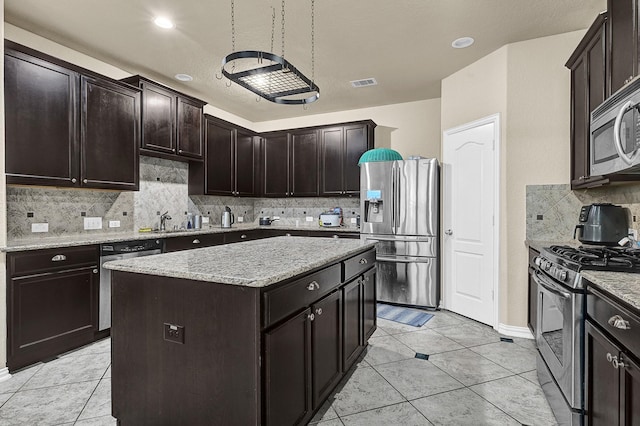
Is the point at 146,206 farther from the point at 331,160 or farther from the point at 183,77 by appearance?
the point at 331,160

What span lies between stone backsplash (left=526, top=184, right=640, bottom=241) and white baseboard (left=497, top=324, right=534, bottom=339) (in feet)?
2.91

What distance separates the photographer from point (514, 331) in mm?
3195

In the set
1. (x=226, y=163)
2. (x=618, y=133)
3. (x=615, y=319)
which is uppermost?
(x=226, y=163)

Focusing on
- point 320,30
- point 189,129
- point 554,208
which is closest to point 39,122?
point 189,129

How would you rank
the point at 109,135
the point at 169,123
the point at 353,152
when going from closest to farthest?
the point at 109,135
the point at 169,123
the point at 353,152

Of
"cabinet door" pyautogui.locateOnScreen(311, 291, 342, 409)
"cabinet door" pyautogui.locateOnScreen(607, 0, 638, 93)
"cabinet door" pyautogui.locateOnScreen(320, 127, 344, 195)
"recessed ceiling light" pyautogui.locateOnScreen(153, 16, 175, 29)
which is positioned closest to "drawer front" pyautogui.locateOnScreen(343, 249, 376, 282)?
"cabinet door" pyautogui.locateOnScreen(311, 291, 342, 409)

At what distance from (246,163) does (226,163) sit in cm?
51

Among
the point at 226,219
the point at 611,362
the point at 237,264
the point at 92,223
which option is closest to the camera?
the point at 611,362

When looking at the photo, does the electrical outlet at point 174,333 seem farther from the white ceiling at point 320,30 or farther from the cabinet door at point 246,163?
the cabinet door at point 246,163

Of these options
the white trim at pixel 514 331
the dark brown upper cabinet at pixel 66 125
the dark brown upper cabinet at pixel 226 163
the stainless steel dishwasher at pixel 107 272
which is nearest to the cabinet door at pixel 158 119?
the dark brown upper cabinet at pixel 66 125

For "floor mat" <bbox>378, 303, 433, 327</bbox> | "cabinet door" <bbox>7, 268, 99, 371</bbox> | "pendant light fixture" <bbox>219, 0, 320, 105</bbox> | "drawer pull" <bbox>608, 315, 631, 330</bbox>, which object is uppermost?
"pendant light fixture" <bbox>219, 0, 320, 105</bbox>

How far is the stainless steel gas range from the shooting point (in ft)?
5.25

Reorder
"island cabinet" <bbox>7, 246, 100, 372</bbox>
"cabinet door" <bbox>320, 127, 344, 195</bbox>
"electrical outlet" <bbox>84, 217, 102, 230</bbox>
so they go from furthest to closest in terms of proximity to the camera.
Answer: "cabinet door" <bbox>320, 127, 344, 195</bbox> → "electrical outlet" <bbox>84, 217, 102, 230</bbox> → "island cabinet" <bbox>7, 246, 100, 372</bbox>

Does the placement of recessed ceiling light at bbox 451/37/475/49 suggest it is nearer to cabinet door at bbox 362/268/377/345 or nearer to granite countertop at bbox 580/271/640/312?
cabinet door at bbox 362/268/377/345
